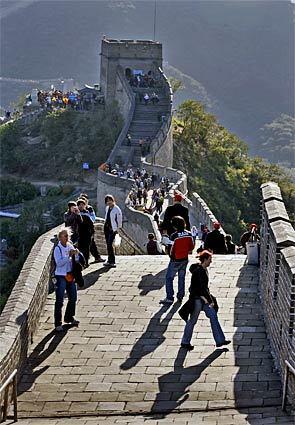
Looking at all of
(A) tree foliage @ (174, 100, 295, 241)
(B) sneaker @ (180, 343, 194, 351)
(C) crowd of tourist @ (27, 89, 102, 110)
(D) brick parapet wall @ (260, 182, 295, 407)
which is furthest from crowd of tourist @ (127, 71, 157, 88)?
(B) sneaker @ (180, 343, 194, 351)

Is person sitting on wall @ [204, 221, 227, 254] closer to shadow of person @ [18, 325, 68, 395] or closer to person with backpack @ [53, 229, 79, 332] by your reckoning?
person with backpack @ [53, 229, 79, 332]

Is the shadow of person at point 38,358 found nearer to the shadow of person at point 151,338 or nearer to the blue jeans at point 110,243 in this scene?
the shadow of person at point 151,338

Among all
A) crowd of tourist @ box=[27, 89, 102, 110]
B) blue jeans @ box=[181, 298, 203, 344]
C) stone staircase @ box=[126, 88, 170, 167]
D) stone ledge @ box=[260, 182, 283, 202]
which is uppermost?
stone ledge @ box=[260, 182, 283, 202]

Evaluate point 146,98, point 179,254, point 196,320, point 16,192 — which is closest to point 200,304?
point 196,320

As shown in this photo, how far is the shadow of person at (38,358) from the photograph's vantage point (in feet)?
32.7

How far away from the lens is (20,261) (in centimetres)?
3541

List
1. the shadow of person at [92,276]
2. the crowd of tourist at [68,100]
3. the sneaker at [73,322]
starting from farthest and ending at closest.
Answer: the crowd of tourist at [68,100] < the shadow of person at [92,276] < the sneaker at [73,322]

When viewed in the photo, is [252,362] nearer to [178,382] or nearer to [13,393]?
[178,382]

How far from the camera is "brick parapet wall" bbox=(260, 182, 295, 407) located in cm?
946

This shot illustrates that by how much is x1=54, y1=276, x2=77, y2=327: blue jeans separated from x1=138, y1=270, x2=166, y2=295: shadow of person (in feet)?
5.23

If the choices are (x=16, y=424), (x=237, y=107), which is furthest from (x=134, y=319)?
(x=237, y=107)

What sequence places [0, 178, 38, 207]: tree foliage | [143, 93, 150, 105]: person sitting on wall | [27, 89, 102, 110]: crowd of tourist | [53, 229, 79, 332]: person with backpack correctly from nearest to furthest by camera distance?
[53, 229, 79, 332]: person with backpack < [143, 93, 150, 105]: person sitting on wall < [0, 178, 38, 207]: tree foliage < [27, 89, 102, 110]: crowd of tourist

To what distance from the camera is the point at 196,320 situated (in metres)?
10.6

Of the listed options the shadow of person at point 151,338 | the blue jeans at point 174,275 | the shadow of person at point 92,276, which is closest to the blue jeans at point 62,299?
the shadow of person at point 151,338
